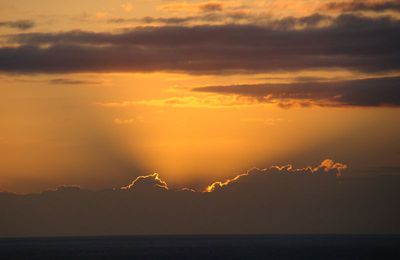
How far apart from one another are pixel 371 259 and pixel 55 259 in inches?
2172

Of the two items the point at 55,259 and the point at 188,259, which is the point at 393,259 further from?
the point at 55,259

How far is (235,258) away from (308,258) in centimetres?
1519

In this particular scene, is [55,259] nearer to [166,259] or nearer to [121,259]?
[121,259]

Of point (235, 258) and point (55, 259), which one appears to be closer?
point (235, 258)

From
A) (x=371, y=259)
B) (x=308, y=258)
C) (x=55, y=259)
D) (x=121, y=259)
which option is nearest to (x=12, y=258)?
(x=55, y=259)

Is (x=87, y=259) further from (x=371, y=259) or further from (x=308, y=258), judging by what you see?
(x=371, y=259)

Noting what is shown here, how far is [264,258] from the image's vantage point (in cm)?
16075

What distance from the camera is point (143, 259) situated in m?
163

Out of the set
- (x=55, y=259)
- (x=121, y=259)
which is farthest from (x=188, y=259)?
(x=55, y=259)

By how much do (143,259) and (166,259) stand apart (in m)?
7.35

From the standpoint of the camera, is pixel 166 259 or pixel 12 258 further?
pixel 12 258

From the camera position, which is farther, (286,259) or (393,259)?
(286,259)

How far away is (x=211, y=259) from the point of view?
156 m

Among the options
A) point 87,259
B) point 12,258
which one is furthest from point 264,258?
point 12,258
